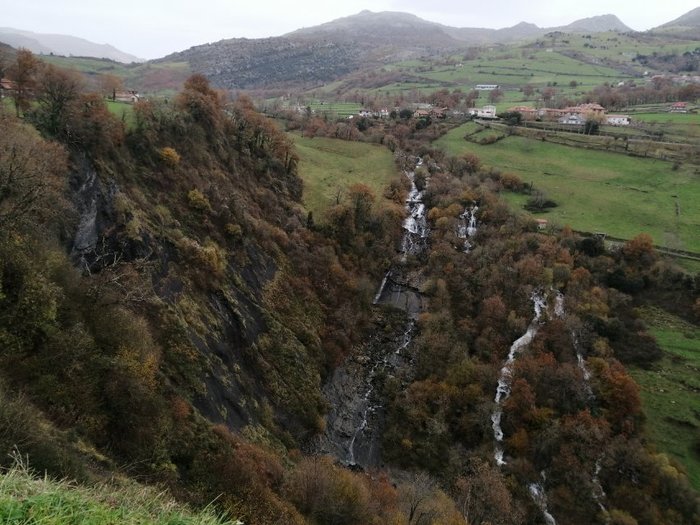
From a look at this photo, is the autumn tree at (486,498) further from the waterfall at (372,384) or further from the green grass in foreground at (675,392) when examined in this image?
the green grass in foreground at (675,392)

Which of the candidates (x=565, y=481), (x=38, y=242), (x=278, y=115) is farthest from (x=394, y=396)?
(x=278, y=115)

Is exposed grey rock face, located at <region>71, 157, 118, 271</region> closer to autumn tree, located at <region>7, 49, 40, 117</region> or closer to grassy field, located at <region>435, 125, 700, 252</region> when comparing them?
autumn tree, located at <region>7, 49, 40, 117</region>

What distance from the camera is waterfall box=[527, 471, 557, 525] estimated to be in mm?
41125

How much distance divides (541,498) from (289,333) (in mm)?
31018

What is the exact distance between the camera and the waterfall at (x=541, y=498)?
135ft

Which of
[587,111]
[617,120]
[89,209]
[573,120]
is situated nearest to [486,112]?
[573,120]

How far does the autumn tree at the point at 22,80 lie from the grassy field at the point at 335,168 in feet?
127

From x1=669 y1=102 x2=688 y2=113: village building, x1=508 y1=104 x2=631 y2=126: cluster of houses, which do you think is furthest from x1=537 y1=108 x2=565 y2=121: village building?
x1=669 y1=102 x2=688 y2=113: village building

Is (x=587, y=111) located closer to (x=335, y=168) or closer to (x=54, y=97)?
(x=335, y=168)

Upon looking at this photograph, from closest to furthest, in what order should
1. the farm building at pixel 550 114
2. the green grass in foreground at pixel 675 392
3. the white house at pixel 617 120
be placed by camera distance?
the green grass in foreground at pixel 675 392 < the white house at pixel 617 120 < the farm building at pixel 550 114

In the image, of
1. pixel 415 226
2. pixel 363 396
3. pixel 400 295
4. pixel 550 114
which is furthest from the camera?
pixel 550 114

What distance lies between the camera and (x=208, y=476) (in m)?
26.9

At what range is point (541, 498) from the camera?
42531mm

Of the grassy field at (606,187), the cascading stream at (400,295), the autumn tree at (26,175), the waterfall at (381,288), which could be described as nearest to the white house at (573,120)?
the grassy field at (606,187)
